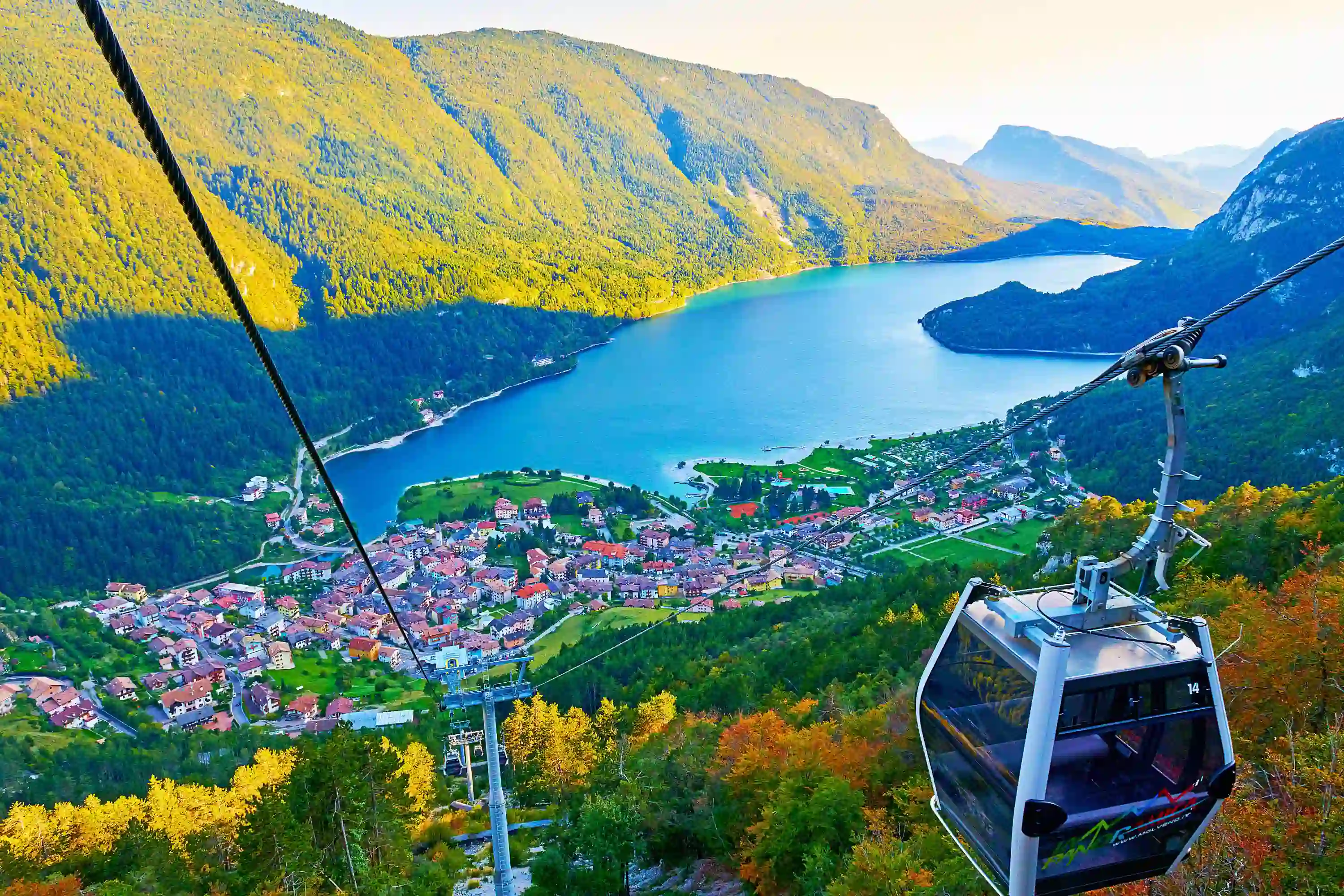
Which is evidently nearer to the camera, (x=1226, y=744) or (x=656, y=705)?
(x=1226, y=744)

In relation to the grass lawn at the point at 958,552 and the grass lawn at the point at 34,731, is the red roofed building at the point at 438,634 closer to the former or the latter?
the grass lawn at the point at 34,731

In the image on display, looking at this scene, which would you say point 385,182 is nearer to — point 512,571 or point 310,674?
point 512,571

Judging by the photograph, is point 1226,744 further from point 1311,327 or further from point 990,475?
point 1311,327

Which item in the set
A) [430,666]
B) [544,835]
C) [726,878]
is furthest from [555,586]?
[726,878]

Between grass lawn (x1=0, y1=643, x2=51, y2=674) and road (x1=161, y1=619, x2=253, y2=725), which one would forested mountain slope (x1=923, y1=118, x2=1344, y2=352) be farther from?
grass lawn (x1=0, y1=643, x2=51, y2=674)

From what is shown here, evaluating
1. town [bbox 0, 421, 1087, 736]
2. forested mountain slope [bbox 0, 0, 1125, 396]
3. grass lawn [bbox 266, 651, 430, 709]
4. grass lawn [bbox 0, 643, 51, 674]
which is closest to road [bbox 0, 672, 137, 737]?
town [bbox 0, 421, 1087, 736]

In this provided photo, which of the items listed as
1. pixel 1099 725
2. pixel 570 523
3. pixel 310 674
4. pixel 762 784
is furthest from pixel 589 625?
pixel 1099 725

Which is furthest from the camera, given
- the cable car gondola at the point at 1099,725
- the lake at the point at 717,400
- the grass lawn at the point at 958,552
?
the lake at the point at 717,400

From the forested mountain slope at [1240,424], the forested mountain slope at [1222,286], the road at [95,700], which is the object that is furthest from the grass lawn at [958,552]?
the road at [95,700]
